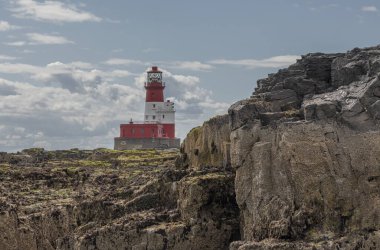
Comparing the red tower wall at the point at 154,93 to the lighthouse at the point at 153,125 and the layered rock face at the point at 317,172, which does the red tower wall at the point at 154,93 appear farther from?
the layered rock face at the point at 317,172

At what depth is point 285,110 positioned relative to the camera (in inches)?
2152

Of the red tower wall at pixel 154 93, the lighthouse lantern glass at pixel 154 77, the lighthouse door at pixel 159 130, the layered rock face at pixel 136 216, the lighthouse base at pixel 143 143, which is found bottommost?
the layered rock face at pixel 136 216

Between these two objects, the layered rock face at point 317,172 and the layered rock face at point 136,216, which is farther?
the layered rock face at point 136,216

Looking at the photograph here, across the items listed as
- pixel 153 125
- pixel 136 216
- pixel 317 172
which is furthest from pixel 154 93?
pixel 317 172

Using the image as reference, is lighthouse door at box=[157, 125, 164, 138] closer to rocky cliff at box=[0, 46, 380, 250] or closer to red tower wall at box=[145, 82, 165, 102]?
red tower wall at box=[145, 82, 165, 102]

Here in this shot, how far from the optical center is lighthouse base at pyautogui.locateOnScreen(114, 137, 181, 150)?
178m

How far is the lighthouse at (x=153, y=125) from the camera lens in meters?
180

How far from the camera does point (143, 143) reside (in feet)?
587

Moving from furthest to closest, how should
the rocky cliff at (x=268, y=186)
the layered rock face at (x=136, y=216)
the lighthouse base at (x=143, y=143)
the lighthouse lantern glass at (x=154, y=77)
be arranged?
the lighthouse lantern glass at (x=154, y=77) → the lighthouse base at (x=143, y=143) → the layered rock face at (x=136, y=216) → the rocky cliff at (x=268, y=186)

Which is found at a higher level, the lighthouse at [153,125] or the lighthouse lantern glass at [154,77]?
the lighthouse lantern glass at [154,77]

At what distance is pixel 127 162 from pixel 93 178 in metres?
30.3

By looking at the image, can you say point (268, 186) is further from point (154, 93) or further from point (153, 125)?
point (154, 93)

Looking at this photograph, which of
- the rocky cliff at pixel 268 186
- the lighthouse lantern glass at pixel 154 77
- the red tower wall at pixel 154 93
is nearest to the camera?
the rocky cliff at pixel 268 186

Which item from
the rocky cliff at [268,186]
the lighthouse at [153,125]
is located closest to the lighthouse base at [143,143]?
the lighthouse at [153,125]
